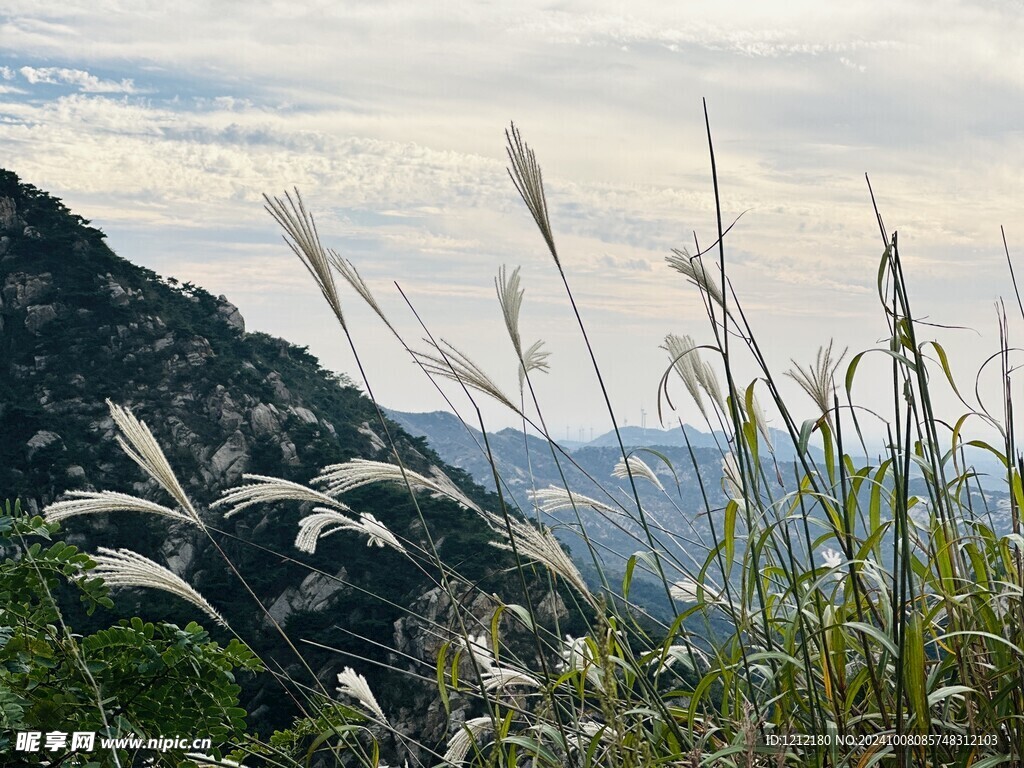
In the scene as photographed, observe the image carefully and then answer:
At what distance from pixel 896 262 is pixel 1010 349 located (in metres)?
0.62

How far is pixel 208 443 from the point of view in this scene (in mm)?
25531

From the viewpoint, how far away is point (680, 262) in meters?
1.68

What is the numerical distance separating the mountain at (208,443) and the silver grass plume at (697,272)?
45.3ft

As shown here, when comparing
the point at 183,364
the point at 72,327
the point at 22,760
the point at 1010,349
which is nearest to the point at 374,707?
the point at 22,760

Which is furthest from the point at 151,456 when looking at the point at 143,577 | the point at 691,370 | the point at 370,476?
the point at 691,370

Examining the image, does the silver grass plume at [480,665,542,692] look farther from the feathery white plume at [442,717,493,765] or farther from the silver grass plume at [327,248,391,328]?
the silver grass plume at [327,248,391,328]

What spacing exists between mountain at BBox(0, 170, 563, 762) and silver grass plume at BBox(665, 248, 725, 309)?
1382cm

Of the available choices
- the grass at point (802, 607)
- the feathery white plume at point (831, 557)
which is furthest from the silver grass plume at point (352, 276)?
the feathery white plume at point (831, 557)

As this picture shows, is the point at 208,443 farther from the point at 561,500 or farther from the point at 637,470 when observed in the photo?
the point at 561,500

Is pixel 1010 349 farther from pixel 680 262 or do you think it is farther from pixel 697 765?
pixel 697 765

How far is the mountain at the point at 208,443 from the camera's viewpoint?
61.1ft

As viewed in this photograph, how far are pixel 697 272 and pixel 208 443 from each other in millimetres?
25720

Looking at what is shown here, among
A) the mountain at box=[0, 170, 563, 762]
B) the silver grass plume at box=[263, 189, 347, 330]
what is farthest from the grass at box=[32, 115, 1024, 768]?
the mountain at box=[0, 170, 563, 762]

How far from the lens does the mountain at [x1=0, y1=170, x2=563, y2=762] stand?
18609 mm
